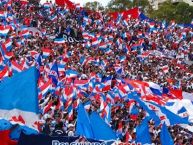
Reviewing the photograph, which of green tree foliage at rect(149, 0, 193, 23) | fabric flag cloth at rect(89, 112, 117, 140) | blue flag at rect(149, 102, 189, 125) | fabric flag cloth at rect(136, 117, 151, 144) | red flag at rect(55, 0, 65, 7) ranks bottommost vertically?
green tree foliage at rect(149, 0, 193, 23)

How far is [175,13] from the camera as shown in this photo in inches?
2709

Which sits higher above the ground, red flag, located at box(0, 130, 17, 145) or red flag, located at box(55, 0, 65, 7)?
red flag, located at box(0, 130, 17, 145)

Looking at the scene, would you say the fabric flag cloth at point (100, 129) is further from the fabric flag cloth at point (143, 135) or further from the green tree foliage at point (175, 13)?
the green tree foliage at point (175, 13)

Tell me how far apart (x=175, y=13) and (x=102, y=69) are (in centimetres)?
3980

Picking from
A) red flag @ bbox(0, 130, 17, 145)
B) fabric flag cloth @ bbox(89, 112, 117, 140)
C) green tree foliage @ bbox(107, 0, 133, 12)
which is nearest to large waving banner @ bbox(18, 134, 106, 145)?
red flag @ bbox(0, 130, 17, 145)

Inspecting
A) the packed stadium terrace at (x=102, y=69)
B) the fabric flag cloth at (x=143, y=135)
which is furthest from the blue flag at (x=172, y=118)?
the fabric flag cloth at (x=143, y=135)

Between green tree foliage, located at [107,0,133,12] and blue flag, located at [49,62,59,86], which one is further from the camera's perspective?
green tree foliage, located at [107,0,133,12]

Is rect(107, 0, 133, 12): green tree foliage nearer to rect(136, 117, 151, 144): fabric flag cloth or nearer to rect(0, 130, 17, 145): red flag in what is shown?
rect(136, 117, 151, 144): fabric flag cloth

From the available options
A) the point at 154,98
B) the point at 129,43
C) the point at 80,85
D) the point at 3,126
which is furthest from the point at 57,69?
the point at 129,43

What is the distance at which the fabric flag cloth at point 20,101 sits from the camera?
14359 millimetres

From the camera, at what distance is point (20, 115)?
47.4 ft

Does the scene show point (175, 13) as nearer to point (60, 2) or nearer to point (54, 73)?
point (60, 2)

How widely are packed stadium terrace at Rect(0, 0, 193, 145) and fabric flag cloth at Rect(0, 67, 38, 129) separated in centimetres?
9

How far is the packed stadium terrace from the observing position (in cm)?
1872
